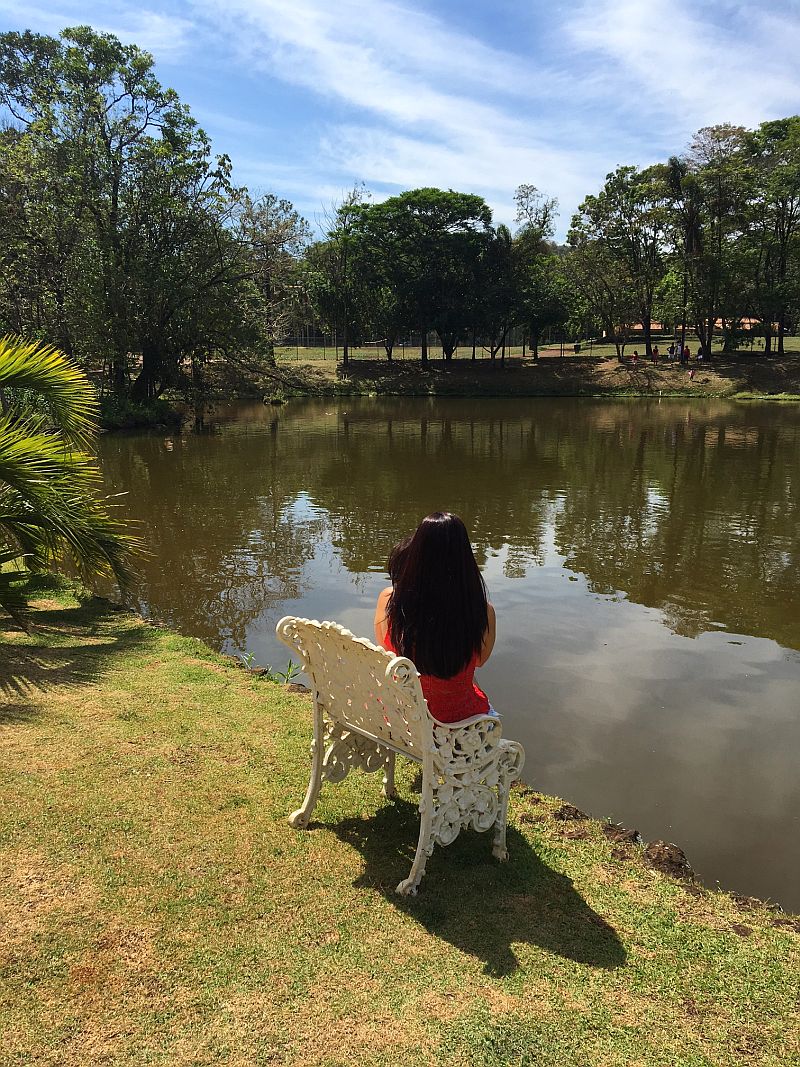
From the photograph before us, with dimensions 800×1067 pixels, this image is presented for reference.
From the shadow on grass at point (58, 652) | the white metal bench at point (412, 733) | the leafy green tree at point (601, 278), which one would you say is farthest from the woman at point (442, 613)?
the leafy green tree at point (601, 278)

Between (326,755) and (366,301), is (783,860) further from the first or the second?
(366,301)

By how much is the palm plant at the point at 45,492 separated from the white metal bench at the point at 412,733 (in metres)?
2.65

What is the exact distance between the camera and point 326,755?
131 inches

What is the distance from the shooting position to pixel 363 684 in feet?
9.58

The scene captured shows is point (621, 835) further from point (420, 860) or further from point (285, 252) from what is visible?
point (285, 252)

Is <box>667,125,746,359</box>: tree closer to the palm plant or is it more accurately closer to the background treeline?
the background treeline

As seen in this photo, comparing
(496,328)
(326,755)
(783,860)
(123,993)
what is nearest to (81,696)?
(326,755)

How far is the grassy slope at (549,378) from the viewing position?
37.7 metres

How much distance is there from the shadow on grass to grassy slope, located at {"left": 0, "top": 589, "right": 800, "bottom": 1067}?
0.52m

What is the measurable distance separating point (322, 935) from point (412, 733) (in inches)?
30.3

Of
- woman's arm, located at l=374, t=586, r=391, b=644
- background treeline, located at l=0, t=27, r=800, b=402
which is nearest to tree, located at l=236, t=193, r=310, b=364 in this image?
background treeline, located at l=0, t=27, r=800, b=402

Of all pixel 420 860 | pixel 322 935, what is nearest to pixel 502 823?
pixel 420 860

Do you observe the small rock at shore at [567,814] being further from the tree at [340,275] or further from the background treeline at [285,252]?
the tree at [340,275]

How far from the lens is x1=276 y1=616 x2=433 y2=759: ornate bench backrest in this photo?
267 centimetres
